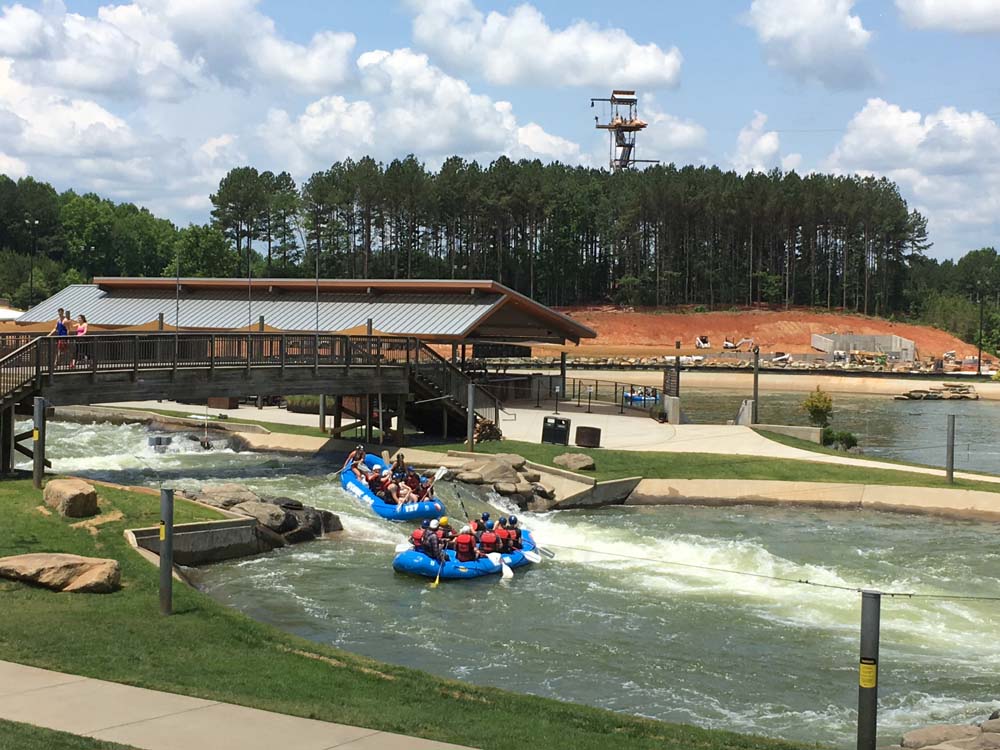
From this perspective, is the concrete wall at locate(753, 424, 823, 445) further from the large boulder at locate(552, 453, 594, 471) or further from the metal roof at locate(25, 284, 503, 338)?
the metal roof at locate(25, 284, 503, 338)

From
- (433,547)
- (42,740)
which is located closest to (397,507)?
(433,547)

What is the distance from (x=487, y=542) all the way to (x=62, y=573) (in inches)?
387

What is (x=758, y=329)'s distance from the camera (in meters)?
134

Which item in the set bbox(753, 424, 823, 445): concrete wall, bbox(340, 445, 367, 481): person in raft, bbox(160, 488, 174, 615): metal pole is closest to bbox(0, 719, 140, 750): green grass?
bbox(160, 488, 174, 615): metal pole

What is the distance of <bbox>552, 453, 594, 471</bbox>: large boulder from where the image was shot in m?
36.7

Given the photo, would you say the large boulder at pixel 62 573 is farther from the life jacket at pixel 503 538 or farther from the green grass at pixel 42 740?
the life jacket at pixel 503 538

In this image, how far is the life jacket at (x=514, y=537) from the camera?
26.4 metres

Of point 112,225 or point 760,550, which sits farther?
point 112,225

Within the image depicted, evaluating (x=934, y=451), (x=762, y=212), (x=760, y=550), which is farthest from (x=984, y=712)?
(x=762, y=212)

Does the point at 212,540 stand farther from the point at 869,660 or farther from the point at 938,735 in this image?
the point at 869,660

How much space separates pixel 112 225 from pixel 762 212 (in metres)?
90.4

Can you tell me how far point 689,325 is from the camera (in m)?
135

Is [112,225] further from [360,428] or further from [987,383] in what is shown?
[360,428]

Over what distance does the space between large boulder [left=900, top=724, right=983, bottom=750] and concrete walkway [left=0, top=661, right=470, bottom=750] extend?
233 inches
